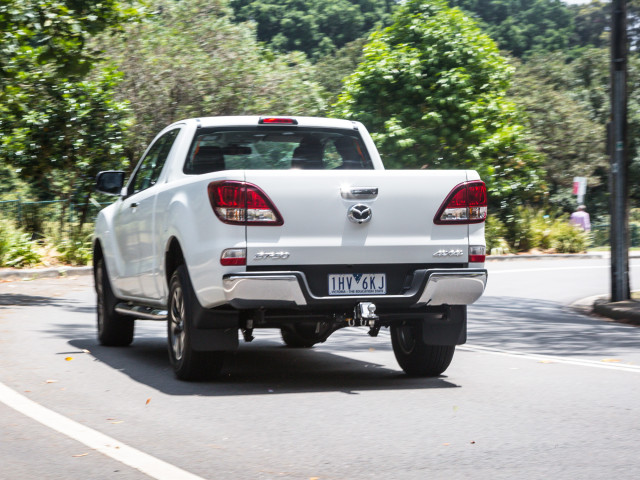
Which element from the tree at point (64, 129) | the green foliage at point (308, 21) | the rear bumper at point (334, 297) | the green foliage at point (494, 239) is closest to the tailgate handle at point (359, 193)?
the rear bumper at point (334, 297)

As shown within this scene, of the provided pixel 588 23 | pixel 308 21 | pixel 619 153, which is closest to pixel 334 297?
pixel 619 153

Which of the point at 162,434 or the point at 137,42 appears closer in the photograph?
the point at 162,434

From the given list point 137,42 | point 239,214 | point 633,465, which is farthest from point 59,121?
point 633,465

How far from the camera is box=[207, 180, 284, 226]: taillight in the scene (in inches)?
282

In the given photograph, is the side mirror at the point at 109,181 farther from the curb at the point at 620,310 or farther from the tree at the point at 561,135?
the tree at the point at 561,135

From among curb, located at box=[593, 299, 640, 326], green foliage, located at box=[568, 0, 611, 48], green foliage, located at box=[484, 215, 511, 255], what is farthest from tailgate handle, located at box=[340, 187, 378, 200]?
green foliage, located at box=[568, 0, 611, 48]

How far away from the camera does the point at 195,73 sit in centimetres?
2911

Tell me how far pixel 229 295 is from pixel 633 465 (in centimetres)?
290

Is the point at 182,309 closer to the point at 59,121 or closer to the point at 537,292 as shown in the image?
the point at 537,292

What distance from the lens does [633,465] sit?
17.3ft

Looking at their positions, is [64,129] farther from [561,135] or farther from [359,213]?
[561,135]

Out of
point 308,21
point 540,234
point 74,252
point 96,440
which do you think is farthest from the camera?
point 308,21

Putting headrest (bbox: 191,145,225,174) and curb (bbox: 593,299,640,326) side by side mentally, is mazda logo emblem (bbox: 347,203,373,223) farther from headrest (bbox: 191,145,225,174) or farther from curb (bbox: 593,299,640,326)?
curb (bbox: 593,299,640,326)

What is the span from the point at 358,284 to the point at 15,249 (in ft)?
49.7
